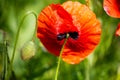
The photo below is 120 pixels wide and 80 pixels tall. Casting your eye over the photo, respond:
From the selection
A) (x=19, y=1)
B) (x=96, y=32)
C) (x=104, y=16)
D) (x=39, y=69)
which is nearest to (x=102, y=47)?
(x=104, y=16)

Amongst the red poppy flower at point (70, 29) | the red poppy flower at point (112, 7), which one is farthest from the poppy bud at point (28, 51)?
the red poppy flower at point (112, 7)

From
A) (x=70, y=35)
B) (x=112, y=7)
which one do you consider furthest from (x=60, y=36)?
(x=112, y=7)

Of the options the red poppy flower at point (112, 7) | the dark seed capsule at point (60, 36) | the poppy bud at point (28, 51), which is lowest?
the poppy bud at point (28, 51)

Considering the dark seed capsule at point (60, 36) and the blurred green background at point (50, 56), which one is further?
the blurred green background at point (50, 56)

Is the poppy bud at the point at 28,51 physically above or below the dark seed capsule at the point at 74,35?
below

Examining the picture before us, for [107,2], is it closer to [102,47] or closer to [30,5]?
[102,47]

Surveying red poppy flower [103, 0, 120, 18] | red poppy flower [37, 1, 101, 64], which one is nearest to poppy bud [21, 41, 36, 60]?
red poppy flower [37, 1, 101, 64]

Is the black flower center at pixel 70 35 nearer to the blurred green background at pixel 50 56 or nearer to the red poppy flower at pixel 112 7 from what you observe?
the red poppy flower at pixel 112 7

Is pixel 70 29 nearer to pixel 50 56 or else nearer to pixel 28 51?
pixel 28 51

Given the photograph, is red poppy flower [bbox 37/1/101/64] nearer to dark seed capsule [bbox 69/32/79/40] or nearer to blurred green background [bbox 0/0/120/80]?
dark seed capsule [bbox 69/32/79/40]
